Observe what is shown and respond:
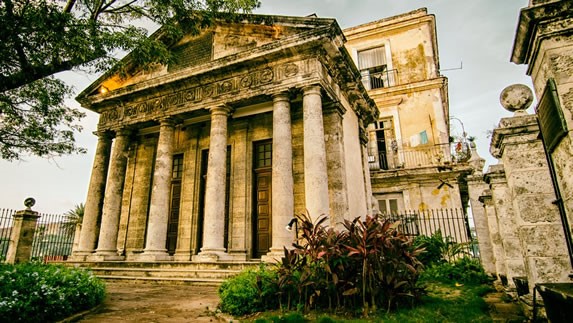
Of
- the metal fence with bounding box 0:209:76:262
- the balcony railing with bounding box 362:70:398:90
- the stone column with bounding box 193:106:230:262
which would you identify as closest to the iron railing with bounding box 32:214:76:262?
the metal fence with bounding box 0:209:76:262

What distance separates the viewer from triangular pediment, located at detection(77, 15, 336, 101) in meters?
9.12

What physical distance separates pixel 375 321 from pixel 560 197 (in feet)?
7.95

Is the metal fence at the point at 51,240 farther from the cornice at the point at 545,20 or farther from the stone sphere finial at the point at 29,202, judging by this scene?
the cornice at the point at 545,20

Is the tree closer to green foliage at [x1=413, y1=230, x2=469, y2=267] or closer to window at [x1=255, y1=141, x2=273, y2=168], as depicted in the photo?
window at [x1=255, y1=141, x2=273, y2=168]

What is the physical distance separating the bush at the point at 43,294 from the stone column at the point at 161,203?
443 cm

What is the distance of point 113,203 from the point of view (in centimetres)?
1091

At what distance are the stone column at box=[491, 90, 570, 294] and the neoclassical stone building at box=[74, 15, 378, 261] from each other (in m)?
4.64

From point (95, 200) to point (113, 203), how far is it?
0.95m

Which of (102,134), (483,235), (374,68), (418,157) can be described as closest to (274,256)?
(483,235)

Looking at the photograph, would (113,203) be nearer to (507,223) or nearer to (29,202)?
(29,202)

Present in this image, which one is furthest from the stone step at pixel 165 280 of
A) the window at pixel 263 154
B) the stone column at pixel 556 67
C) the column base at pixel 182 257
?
the stone column at pixel 556 67

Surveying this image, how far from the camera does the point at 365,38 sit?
55.7 ft

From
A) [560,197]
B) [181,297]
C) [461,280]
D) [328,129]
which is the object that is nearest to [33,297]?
[181,297]

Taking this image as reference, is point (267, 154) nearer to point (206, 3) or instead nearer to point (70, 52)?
point (206, 3)
